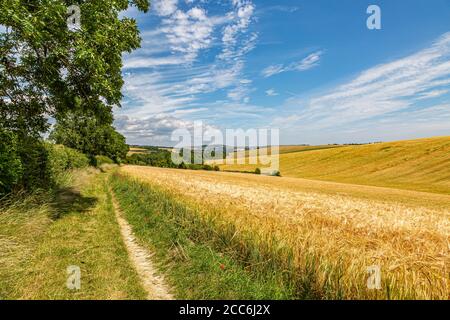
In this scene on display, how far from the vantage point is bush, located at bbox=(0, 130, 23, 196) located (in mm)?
10000

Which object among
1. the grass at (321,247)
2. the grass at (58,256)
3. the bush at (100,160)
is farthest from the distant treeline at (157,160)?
the grass at (321,247)

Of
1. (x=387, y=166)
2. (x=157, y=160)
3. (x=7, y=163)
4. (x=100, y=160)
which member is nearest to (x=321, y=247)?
(x=7, y=163)

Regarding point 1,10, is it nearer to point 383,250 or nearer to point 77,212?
point 77,212

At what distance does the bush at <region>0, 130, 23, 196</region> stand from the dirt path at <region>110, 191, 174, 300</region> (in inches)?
171

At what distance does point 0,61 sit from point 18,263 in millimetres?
8720

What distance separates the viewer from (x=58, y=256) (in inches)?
322

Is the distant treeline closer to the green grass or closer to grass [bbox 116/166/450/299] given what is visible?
the green grass

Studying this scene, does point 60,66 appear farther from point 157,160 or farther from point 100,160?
point 157,160

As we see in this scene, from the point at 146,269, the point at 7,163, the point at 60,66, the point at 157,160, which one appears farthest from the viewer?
the point at 157,160

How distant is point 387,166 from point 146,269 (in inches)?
2518

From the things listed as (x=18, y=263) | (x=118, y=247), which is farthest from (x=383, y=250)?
(x=18, y=263)

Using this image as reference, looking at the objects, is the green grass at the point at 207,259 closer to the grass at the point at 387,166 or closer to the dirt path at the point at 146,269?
the dirt path at the point at 146,269

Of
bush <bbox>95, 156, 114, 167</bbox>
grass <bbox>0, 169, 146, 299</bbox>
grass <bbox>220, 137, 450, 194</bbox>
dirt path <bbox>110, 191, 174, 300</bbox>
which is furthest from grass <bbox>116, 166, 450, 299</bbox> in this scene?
bush <bbox>95, 156, 114, 167</bbox>
